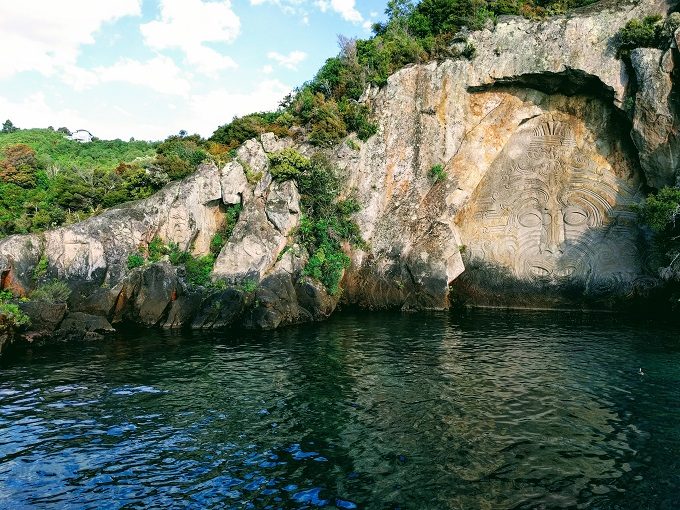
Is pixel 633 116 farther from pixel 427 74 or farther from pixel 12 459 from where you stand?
pixel 12 459

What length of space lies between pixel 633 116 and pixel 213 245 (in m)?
26.5

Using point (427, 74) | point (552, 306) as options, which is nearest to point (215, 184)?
point (427, 74)

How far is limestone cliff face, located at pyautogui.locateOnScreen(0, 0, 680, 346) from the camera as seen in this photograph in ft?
93.5

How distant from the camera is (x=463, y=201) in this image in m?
34.5

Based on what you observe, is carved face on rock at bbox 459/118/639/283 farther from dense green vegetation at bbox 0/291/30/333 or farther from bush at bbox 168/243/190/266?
dense green vegetation at bbox 0/291/30/333

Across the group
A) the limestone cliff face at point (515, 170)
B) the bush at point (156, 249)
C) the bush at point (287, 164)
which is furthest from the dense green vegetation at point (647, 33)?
the bush at point (156, 249)

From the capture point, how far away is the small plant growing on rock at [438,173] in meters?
34.9

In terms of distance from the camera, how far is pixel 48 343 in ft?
77.2

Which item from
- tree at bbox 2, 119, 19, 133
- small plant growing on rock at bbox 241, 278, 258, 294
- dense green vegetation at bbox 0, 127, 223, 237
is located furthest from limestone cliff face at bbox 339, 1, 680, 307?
tree at bbox 2, 119, 19, 133

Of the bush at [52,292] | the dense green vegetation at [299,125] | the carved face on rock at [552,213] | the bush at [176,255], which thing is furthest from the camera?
the dense green vegetation at [299,125]

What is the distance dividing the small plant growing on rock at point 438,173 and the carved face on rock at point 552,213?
2761mm

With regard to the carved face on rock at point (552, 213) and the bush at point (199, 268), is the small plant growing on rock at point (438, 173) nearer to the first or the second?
the carved face on rock at point (552, 213)

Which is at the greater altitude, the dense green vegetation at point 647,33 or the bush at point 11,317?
the dense green vegetation at point 647,33

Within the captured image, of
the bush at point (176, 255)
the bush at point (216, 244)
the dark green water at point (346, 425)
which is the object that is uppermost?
the bush at point (216, 244)
